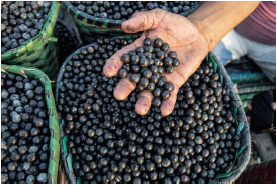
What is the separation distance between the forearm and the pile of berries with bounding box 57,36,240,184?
0.38 meters

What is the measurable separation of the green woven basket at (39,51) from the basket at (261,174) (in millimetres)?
2380

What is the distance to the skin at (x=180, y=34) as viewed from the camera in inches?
60.9

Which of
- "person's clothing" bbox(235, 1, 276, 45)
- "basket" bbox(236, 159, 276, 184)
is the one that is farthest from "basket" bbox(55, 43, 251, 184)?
"person's clothing" bbox(235, 1, 276, 45)

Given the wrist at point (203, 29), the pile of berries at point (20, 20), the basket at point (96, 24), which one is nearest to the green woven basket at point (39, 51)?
the pile of berries at point (20, 20)

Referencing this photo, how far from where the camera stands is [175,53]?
172 cm

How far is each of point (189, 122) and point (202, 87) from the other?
0.39 metres

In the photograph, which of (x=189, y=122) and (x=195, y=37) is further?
(x=195, y=37)

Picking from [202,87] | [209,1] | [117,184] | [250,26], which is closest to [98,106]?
[117,184]

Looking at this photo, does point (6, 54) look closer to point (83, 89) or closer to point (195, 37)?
point (83, 89)

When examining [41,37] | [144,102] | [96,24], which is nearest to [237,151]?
[144,102]

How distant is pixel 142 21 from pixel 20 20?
135 cm

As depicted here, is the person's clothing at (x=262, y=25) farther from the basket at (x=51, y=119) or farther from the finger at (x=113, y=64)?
the basket at (x=51, y=119)

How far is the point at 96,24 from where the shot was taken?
6.87ft

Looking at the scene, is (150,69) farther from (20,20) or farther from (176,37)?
(20,20)
